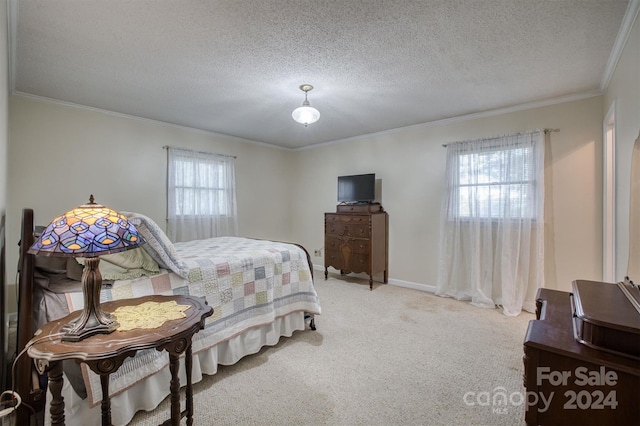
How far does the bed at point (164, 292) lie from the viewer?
1.41 meters

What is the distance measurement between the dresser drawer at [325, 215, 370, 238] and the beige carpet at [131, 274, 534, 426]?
1.36 m

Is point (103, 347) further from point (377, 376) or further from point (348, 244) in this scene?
point (348, 244)

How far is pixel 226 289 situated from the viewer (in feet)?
7.14

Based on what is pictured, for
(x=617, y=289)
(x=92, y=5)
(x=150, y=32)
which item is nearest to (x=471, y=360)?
(x=617, y=289)

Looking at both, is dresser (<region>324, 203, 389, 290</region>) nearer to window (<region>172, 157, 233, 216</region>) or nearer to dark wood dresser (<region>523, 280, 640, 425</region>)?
window (<region>172, 157, 233, 216</region>)

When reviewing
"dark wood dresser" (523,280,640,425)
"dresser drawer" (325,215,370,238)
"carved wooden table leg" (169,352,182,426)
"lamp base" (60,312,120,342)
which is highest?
"dresser drawer" (325,215,370,238)

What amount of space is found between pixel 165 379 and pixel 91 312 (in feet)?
3.05

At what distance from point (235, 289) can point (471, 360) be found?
1.94 metres

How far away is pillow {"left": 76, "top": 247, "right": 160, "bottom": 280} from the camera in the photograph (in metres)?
1.72

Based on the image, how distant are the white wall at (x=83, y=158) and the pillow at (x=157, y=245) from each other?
2146 millimetres

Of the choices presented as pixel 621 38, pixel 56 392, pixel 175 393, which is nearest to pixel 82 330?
pixel 56 392

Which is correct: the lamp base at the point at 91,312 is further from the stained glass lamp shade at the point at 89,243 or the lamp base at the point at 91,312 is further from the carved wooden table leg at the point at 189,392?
the carved wooden table leg at the point at 189,392

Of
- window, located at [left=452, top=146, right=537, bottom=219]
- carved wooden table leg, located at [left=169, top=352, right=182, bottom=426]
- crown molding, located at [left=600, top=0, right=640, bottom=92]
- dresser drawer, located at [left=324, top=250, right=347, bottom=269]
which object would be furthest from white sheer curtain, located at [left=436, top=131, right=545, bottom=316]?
carved wooden table leg, located at [left=169, top=352, right=182, bottom=426]

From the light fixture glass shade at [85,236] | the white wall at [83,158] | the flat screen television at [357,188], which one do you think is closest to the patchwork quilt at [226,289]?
the light fixture glass shade at [85,236]
